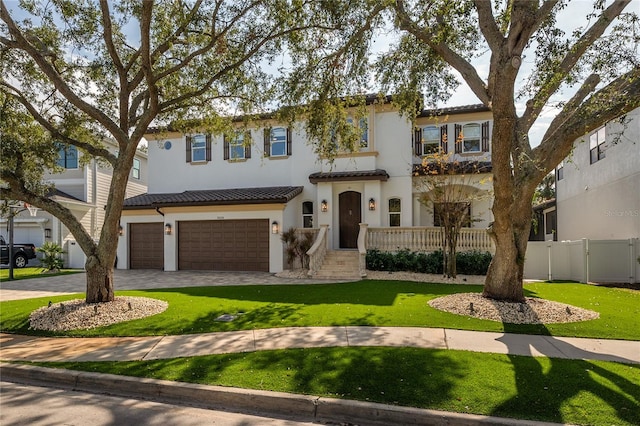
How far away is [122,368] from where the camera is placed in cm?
531

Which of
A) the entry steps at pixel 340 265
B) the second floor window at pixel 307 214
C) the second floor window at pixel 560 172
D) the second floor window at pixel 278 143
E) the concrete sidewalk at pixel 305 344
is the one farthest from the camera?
the second floor window at pixel 560 172

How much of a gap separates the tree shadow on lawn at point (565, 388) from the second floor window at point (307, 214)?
1348cm

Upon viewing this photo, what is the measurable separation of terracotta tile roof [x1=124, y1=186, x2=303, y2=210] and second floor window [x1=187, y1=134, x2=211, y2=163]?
1.78 m

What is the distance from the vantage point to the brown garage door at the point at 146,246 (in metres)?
19.1

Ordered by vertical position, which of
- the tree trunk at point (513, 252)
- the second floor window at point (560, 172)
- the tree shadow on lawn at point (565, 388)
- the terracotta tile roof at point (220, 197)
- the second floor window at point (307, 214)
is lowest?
the tree shadow on lawn at point (565, 388)

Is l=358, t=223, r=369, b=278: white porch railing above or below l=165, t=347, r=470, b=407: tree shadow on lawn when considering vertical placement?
above

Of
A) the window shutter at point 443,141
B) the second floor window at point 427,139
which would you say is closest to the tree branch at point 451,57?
the window shutter at point 443,141

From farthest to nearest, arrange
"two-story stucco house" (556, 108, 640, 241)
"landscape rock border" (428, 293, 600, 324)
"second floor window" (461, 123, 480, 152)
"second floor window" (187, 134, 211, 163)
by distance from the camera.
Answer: "second floor window" (187, 134, 211, 163), "second floor window" (461, 123, 480, 152), "two-story stucco house" (556, 108, 640, 241), "landscape rock border" (428, 293, 600, 324)

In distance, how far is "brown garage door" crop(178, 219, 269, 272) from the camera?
17.2 metres

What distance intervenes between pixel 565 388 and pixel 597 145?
57.3ft

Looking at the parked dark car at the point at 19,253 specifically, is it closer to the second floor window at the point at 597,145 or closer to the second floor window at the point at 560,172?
the second floor window at the point at 597,145

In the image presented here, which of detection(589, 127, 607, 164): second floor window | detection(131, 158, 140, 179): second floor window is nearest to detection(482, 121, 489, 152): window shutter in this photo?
detection(589, 127, 607, 164): second floor window

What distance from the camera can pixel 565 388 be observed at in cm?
431

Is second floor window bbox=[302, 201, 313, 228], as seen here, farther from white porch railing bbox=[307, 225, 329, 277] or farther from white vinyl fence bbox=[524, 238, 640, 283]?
white vinyl fence bbox=[524, 238, 640, 283]
